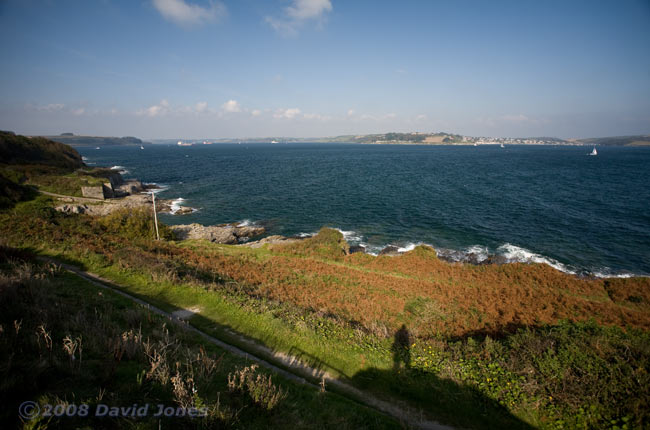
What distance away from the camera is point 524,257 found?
31953 millimetres

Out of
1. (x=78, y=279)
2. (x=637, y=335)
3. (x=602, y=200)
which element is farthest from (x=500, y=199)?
(x=78, y=279)

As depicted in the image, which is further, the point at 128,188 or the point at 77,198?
the point at 128,188

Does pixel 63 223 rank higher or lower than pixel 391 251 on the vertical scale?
higher

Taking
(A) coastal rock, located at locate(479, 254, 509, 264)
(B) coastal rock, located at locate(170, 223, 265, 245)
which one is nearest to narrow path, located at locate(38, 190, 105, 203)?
(B) coastal rock, located at locate(170, 223, 265, 245)

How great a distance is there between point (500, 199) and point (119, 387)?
65427mm

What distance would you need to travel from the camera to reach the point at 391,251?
112 ft

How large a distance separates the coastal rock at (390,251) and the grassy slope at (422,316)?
24.8 ft

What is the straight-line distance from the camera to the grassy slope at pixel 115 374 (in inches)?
202

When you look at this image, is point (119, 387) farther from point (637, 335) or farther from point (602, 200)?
point (602, 200)

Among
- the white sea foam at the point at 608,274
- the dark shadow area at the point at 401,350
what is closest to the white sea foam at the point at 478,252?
the white sea foam at the point at 608,274

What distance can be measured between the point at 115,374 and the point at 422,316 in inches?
582

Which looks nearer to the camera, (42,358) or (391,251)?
(42,358)

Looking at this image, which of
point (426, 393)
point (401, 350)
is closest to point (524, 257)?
point (401, 350)

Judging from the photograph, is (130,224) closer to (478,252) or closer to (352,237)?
(352,237)
